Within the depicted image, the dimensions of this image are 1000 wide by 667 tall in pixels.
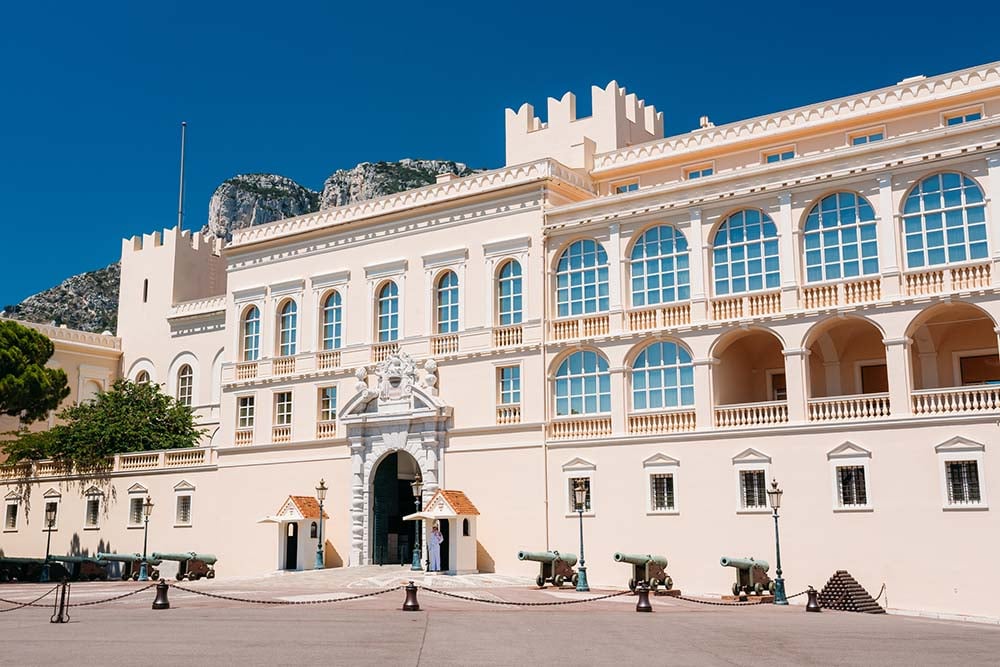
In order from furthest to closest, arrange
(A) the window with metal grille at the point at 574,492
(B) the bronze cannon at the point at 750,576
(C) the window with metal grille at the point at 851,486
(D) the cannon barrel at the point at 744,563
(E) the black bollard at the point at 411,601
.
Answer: (A) the window with metal grille at the point at 574,492, (C) the window with metal grille at the point at 851,486, (B) the bronze cannon at the point at 750,576, (D) the cannon barrel at the point at 744,563, (E) the black bollard at the point at 411,601

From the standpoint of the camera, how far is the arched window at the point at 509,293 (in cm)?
3400

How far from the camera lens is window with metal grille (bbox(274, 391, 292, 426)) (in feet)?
126

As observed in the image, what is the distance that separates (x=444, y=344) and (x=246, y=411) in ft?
29.9

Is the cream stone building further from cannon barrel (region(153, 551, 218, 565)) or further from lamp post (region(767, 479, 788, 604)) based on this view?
lamp post (region(767, 479, 788, 604))

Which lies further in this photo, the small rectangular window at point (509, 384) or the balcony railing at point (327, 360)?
the balcony railing at point (327, 360)

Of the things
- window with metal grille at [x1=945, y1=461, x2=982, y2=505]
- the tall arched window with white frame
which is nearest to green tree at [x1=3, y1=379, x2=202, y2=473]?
the tall arched window with white frame

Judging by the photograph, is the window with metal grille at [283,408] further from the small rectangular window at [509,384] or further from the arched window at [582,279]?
the arched window at [582,279]

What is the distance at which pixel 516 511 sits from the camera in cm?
3244

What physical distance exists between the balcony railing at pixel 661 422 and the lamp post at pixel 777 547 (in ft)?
11.1

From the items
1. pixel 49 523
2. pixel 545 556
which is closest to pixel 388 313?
pixel 545 556

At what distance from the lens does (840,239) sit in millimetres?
28453

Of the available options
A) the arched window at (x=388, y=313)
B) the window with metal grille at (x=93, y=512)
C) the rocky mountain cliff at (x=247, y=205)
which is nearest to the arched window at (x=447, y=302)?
the arched window at (x=388, y=313)

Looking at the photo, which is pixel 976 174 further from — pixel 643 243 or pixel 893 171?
pixel 643 243

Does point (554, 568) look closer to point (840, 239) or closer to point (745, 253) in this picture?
point (745, 253)
